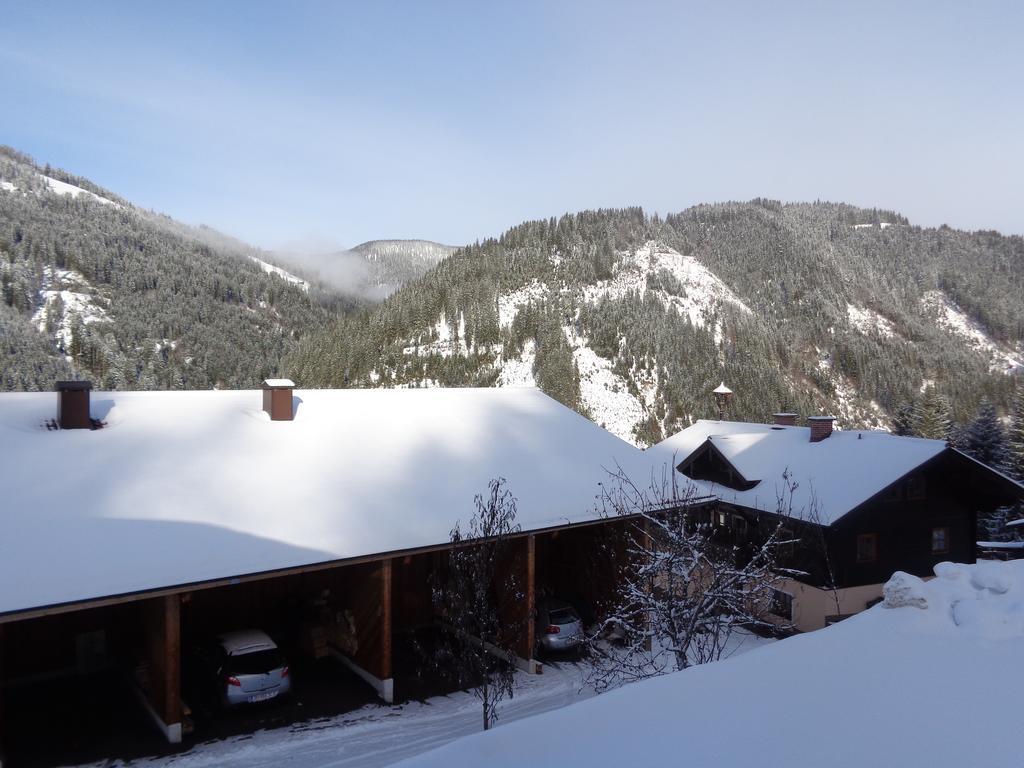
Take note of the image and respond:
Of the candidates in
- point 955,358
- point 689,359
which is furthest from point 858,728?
point 955,358

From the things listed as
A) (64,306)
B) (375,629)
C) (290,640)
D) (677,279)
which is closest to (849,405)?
(677,279)

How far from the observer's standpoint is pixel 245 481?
38.3 ft

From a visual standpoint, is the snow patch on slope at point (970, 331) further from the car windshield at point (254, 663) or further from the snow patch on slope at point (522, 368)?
the car windshield at point (254, 663)

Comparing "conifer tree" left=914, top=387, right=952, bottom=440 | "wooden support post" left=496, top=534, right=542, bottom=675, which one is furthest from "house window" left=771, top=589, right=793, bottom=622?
"conifer tree" left=914, top=387, right=952, bottom=440

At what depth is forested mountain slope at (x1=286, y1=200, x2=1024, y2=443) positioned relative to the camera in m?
68.9

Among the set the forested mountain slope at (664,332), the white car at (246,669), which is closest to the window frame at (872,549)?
the white car at (246,669)

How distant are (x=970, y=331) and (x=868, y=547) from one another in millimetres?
144640

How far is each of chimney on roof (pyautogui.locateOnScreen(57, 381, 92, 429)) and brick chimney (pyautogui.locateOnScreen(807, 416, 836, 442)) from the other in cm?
2210

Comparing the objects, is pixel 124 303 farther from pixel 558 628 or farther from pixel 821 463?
pixel 558 628

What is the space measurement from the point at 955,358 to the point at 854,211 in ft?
345

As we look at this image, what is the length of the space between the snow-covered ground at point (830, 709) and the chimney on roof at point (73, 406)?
38.2ft

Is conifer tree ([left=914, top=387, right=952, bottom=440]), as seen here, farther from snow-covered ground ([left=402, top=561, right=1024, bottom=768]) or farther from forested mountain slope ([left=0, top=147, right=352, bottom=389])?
forested mountain slope ([left=0, top=147, right=352, bottom=389])

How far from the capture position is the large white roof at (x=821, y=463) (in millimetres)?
19391

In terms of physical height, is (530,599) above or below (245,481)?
below
